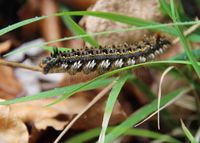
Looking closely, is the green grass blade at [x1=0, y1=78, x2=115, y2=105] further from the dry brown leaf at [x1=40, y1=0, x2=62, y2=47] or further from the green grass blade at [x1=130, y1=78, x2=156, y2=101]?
the dry brown leaf at [x1=40, y1=0, x2=62, y2=47]

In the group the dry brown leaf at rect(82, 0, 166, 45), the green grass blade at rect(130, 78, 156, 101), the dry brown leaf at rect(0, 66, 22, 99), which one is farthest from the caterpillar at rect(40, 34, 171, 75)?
the dry brown leaf at rect(0, 66, 22, 99)

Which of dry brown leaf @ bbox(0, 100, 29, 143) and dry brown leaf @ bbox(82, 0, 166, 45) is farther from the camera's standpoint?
dry brown leaf @ bbox(82, 0, 166, 45)

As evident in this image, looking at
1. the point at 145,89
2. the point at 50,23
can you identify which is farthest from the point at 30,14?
the point at 145,89

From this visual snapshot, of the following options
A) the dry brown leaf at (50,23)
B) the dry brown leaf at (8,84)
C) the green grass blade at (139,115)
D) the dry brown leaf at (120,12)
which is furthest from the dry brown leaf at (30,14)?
the green grass blade at (139,115)

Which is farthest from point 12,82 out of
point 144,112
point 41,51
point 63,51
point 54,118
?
point 144,112

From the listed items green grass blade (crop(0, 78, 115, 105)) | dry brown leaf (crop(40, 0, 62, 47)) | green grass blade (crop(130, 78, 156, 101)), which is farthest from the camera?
dry brown leaf (crop(40, 0, 62, 47))

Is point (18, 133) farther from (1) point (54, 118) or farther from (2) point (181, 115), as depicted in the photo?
(2) point (181, 115)
